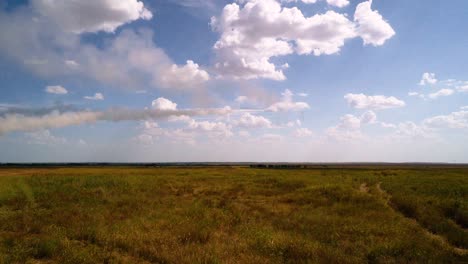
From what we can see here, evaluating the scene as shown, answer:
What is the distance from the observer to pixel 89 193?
26.7m

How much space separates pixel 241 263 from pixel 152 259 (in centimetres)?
281

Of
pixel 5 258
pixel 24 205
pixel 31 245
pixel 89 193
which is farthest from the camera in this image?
pixel 89 193

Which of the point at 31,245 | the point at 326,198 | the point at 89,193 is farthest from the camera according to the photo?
the point at 89,193

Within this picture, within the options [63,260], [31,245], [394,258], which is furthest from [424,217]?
[31,245]

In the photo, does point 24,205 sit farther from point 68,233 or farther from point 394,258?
point 394,258

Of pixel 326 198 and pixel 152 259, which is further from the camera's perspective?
Answer: pixel 326 198

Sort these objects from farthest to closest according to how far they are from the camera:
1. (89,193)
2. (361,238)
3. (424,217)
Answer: (89,193) → (424,217) → (361,238)

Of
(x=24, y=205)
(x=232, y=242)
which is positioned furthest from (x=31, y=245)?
(x=24, y=205)

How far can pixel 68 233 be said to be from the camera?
42.4 ft

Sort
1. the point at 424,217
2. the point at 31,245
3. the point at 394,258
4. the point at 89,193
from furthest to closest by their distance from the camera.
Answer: the point at 89,193, the point at 424,217, the point at 31,245, the point at 394,258

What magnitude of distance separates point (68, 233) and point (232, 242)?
6.58 meters

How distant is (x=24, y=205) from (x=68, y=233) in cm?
1010

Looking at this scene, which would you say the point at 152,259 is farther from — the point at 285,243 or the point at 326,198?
the point at 326,198

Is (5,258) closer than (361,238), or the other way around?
(5,258)
